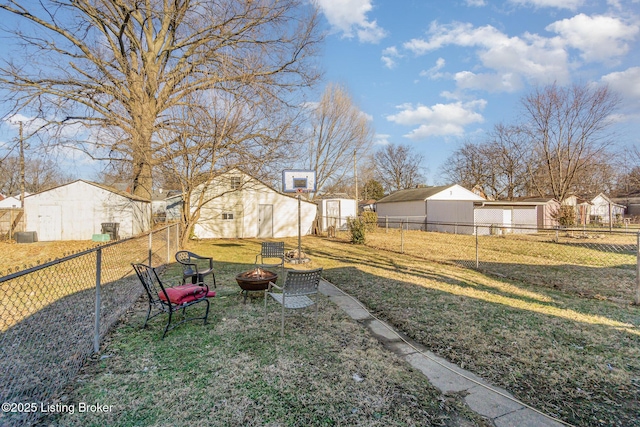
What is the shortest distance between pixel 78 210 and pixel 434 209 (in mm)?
24273

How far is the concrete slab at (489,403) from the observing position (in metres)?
2.56

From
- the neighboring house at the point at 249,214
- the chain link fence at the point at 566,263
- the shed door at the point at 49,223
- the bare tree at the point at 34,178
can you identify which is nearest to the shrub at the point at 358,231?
the chain link fence at the point at 566,263

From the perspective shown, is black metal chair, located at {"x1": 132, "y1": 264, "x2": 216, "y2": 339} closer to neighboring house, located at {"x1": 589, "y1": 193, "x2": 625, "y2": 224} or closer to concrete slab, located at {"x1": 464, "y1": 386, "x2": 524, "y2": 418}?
concrete slab, located at {"x1": 464, "y1": 386, "x2": 524, "y2": 418}

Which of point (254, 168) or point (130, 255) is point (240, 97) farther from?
point (130, 255)

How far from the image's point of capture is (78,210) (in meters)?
16.7

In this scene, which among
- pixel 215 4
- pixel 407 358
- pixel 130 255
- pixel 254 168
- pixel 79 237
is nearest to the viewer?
pixel 407 358

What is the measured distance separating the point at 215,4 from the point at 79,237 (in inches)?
557

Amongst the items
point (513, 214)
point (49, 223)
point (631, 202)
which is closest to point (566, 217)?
point (513, 214)

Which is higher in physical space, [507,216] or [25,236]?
[507,216]

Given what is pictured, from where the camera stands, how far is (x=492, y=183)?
3819 centimetres

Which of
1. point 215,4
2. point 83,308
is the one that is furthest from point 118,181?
point 83,308

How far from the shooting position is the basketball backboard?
1028 centimetres

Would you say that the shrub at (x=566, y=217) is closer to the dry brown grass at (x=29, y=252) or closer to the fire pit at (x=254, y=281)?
the fire pit at (x=254, y=281)

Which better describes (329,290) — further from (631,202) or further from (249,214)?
(631,202)
